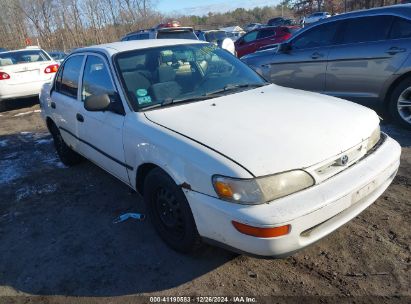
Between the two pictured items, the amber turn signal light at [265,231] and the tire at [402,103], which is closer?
the amber turn signal light at [265,231]

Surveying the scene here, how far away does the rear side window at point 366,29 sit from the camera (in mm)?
5383

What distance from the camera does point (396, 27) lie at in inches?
207

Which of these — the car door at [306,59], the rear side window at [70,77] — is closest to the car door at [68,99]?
the rear side window at [70,77]

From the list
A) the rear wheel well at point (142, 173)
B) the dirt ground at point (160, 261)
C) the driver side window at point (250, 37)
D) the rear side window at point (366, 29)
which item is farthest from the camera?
the driver side window at point (250, 37)

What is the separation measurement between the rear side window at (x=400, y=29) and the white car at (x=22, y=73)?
791 cm

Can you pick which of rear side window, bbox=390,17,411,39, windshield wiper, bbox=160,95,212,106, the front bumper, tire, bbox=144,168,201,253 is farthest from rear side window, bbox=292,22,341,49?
tire, bbox=144,168,201,253

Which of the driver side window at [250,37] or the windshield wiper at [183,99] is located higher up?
the windshield wiper at [183,99]

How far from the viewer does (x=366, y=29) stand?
5.61 m

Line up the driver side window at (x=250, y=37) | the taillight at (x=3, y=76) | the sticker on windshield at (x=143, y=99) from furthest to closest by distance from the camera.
A: the driver side window at (x=250, y=37) → the taillight at (x=3, y=76) → the sticker on windshield at (x=143, y=99)

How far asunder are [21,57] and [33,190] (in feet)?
23.5

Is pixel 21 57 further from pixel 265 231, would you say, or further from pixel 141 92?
pixel 265 231

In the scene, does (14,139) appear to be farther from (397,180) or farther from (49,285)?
(397,180)

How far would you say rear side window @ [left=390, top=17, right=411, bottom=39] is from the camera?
202 inches

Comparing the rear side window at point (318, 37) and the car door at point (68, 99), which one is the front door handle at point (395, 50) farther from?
the car door at point (68, 99)
